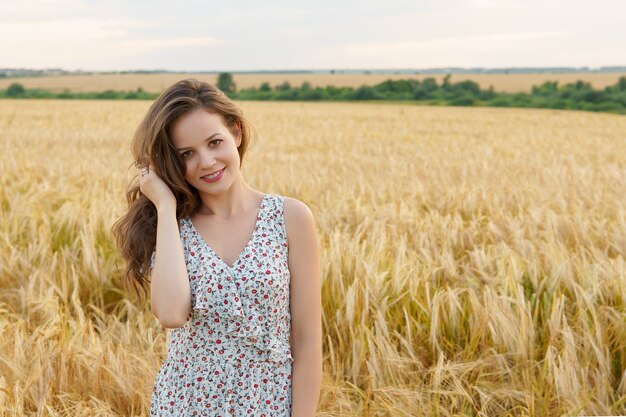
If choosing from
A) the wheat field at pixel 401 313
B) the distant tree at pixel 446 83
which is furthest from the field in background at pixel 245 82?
the wheat field at pixel 401 313

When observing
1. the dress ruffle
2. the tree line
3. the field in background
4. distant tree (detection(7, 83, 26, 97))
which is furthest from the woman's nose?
distant tree (detection(7, 83, 26, 97))

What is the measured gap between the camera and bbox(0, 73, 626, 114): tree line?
4219 cm

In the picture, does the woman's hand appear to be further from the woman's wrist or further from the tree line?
the tree line

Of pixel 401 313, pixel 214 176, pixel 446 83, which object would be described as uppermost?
pixel 446 83

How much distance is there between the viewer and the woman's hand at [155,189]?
68.3 inches

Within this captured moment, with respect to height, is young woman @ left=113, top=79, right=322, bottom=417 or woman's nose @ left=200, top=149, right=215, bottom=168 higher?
woman's nose @ left=200, top=149, right=215, bottom=168

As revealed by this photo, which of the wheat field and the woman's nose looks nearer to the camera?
the woman's nose

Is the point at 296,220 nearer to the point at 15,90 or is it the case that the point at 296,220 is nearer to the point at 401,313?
the point at 401,313

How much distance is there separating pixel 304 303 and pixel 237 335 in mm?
192

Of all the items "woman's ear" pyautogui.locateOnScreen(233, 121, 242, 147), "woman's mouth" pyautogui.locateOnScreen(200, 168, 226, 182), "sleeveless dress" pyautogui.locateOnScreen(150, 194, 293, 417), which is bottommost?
"sleeveless dress" pyautogui.locateOnScreen(150, 194, 293, 417)

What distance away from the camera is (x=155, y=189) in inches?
69.2

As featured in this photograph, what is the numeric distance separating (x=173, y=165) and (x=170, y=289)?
1.06ft

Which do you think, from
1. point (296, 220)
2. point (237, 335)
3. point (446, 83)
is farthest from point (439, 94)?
point (237, 335)

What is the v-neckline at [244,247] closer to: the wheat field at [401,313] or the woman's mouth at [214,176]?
the woman's mouth at [214,176]
